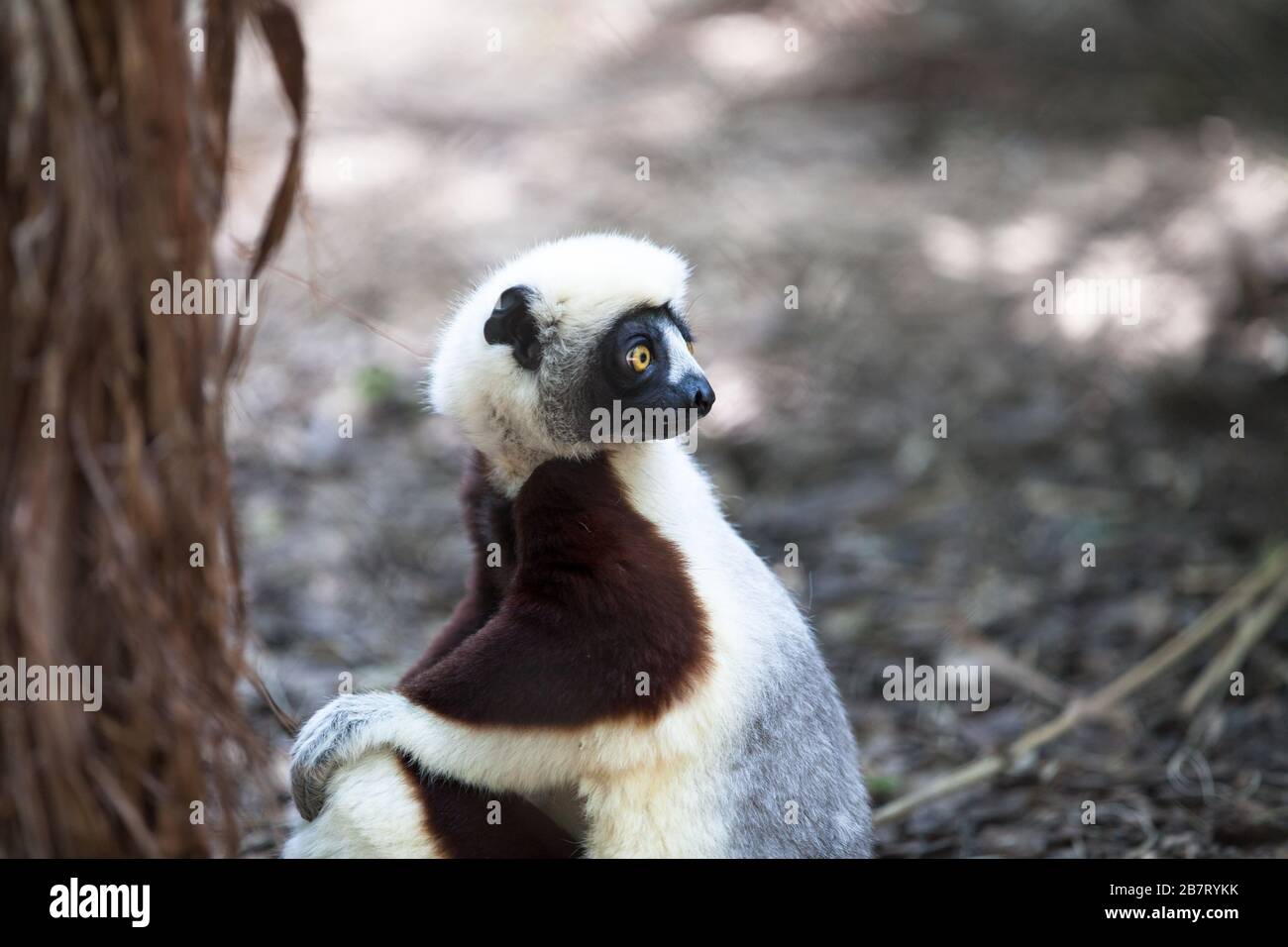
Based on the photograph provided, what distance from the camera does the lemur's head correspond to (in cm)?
341

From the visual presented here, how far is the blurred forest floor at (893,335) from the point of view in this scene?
5.35m

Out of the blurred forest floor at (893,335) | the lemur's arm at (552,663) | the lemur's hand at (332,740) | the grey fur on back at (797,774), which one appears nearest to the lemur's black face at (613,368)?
the lemur's arm at (552,663)

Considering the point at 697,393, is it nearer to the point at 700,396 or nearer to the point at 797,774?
the point at 700,396

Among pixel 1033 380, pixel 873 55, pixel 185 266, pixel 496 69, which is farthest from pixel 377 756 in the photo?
pixel 873 55

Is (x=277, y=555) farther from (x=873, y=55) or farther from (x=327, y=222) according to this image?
(x=873, y=55)

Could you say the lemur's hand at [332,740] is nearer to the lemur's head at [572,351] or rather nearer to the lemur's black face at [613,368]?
the lemur's head at [572,351]

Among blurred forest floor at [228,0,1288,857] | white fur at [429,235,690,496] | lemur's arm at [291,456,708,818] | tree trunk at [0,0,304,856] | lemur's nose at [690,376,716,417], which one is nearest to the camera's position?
tree trunk at [0,0,304,856]

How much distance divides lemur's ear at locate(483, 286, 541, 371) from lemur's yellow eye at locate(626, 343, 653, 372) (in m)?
0.28

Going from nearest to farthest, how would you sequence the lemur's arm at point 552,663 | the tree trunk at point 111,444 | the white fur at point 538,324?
the tree trunk at point 111,444 < the lemur's arm at point 552,663 < the white fur at point 538,324

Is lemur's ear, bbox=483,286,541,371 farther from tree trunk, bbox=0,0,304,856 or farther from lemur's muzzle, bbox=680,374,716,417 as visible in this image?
tree trunk, bbox=0,0,304,856

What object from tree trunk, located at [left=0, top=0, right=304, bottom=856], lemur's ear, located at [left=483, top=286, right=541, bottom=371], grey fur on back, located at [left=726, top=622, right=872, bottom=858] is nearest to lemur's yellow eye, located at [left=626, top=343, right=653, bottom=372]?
lemur's ear, located at [left=483, top=286, right=541, bottom=371]

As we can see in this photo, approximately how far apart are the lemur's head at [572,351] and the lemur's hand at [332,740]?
0.74 metres

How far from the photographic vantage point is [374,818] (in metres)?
3.30

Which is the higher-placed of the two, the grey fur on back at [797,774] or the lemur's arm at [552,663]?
the lemur's arm at [552,663]
